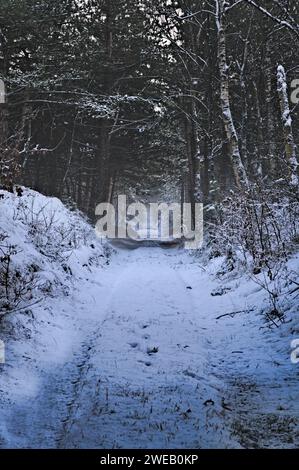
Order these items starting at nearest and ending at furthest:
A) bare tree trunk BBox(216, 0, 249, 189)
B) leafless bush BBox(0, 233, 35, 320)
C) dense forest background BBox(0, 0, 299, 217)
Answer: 1. leafless bush BBox(0, 233, 35, 320)
2. bare tree trunk BBox(216, 0, 249, 189)
3. dense forest background BBox(0, 0, 299, 217)

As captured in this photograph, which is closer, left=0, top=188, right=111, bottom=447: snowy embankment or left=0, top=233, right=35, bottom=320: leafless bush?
left=0, top=188, right=111, bottom=447: snowy embankment

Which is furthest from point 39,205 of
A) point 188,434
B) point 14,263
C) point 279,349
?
point 188,434

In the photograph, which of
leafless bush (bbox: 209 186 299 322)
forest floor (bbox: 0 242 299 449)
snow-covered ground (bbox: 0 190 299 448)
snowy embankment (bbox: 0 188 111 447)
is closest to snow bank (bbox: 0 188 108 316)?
snowy embankment (bbox: 0 188 111 447)

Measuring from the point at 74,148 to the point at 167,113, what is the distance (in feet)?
22.8

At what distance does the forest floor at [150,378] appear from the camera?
3.63 meters

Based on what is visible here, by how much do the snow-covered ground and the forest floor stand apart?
0.5 inches

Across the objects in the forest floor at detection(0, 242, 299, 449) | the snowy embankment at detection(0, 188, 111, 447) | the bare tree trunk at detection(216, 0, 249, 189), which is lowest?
the forest floor at detection(0, 242, 299, 449)

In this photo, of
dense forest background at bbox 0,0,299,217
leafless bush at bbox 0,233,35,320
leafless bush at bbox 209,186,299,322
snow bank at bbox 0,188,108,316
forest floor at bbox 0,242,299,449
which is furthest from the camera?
dense forest background at bbox 0,0,299,217

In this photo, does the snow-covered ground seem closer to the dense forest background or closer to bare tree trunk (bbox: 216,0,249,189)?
bare tree trunk (bbox: 216,0,249,189)

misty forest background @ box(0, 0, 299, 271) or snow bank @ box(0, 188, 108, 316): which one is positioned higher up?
misty forest background @ box(0, 0, 299, 271)

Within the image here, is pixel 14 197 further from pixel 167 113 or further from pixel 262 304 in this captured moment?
pixel 167 113

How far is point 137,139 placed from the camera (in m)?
25.7

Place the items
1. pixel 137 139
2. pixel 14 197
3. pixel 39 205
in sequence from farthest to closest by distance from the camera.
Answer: pixel 137 139, pixel 39 205, pixel 14 197

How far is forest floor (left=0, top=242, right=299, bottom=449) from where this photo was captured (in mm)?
3633
